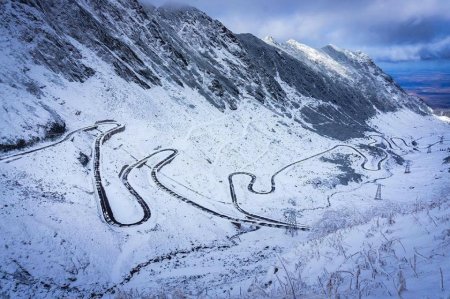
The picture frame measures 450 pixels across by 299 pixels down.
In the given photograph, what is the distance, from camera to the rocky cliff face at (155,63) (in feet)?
143

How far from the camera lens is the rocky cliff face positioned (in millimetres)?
43697

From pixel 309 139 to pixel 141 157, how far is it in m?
50.0

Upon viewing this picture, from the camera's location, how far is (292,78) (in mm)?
119750

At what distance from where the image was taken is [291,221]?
117 ft

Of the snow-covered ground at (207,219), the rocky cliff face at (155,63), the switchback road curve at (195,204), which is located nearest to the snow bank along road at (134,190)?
the switchback road curve at (195,204)

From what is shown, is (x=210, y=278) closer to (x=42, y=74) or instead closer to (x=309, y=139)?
(x=42, y=74)

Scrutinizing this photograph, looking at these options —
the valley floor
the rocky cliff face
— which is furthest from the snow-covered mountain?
the rocky cliff face

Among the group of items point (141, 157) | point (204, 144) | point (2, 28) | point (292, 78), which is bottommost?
point (141, 157)

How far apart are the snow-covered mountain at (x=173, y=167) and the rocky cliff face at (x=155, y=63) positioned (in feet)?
1.25

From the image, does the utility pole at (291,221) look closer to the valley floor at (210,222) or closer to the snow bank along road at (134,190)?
the valley floor at (210,222)

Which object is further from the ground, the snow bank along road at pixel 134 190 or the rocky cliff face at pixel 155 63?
the rocky cliff face at pixel 155 63

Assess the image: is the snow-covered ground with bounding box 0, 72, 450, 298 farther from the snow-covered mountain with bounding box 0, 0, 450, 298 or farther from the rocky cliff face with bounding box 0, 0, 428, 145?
the rocky cliff face with bounding box 0, 0, 428, 145

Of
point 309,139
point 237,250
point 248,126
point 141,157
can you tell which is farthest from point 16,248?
point 309,139

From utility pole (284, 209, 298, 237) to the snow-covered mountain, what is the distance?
337 mm
